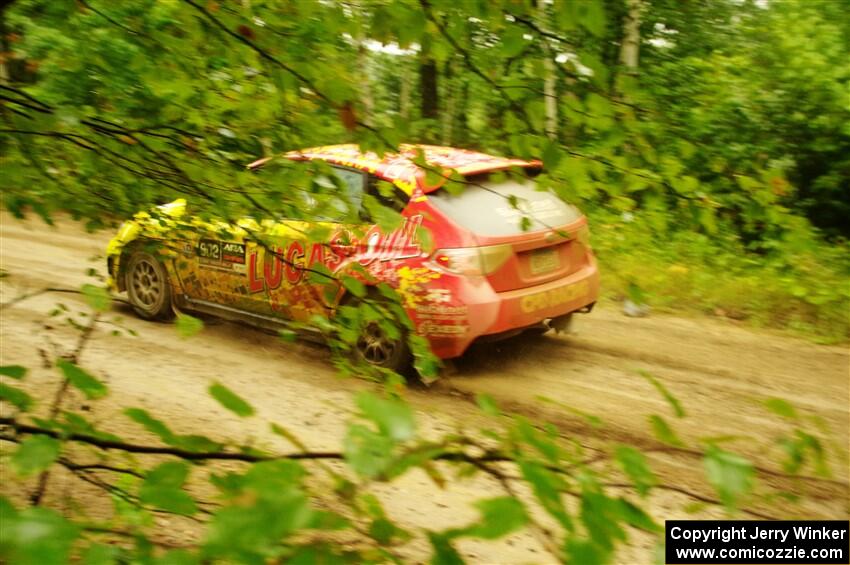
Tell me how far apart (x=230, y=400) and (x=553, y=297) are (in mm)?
4719

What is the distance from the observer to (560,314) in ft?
19.2

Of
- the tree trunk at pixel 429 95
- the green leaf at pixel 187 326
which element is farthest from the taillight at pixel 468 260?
the tree trunk at pixel 429 95

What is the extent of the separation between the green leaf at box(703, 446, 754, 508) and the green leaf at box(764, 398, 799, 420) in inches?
8.4

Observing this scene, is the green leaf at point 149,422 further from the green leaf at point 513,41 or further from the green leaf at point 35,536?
the green leaf at point 513,41

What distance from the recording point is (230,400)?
1178 millimetres

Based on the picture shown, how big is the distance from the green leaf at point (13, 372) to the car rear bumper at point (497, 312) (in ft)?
12.7

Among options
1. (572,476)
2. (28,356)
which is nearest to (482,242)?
(28,356)

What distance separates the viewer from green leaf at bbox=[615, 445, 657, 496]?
119 centimetres

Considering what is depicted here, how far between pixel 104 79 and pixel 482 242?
102 inches

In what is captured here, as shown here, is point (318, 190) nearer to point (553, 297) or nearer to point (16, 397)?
point (16, 397)

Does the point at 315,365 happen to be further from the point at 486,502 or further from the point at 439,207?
the point at 486,502

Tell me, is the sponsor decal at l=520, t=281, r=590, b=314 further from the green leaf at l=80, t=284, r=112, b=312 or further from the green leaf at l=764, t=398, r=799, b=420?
the green leaf at l=764, t=398, r=799, b=420

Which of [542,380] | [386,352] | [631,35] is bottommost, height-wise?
[542,380]

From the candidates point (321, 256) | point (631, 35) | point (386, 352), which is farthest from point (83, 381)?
point (631, 35)
